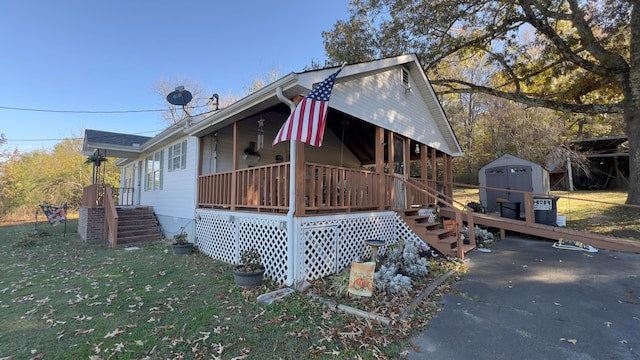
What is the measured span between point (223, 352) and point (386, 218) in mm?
5273

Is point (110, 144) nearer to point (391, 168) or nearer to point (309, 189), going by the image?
point (309, 189)

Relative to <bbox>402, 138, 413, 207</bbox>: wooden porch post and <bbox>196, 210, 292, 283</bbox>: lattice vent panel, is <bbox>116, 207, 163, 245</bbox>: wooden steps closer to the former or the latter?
<bbox>196, 210, 292, 283</bbox>: lattice vent panel

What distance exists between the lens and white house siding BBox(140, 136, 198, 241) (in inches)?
359

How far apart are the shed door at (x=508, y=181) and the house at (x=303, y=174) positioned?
231 centimetres

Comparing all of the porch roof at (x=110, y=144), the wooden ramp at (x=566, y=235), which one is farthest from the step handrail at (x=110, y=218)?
the wooden ramp at (x=566, y=235)

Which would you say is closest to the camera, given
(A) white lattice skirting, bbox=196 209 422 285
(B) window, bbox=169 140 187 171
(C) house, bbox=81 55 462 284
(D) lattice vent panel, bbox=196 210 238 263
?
(A) white lattice skirting, bbox=196 209 422 285

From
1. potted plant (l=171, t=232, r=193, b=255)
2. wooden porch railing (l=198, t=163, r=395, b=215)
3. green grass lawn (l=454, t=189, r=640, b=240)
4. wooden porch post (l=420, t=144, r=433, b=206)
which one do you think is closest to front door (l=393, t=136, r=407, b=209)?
wooden porch railing (l=198, t=163, r=395, b=215)

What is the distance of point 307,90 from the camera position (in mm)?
5398

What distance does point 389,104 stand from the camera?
27.0 feet

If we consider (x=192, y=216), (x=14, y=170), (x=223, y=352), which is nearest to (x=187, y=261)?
(x=192, y=216)

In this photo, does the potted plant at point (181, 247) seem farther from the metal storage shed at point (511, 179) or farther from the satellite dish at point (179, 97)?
the metal storage shed at point (511, 179)

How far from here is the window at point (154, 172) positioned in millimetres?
11859

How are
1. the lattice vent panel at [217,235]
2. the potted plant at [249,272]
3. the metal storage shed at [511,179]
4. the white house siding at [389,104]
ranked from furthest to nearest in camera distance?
1. the metal storage shed at [511,179]
2. the lattice vent panel at [217,235]
3. the white house siding at [389,104]
4. the potted plant at [249,272]

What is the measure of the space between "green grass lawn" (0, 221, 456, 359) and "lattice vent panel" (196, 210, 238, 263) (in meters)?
0.82
